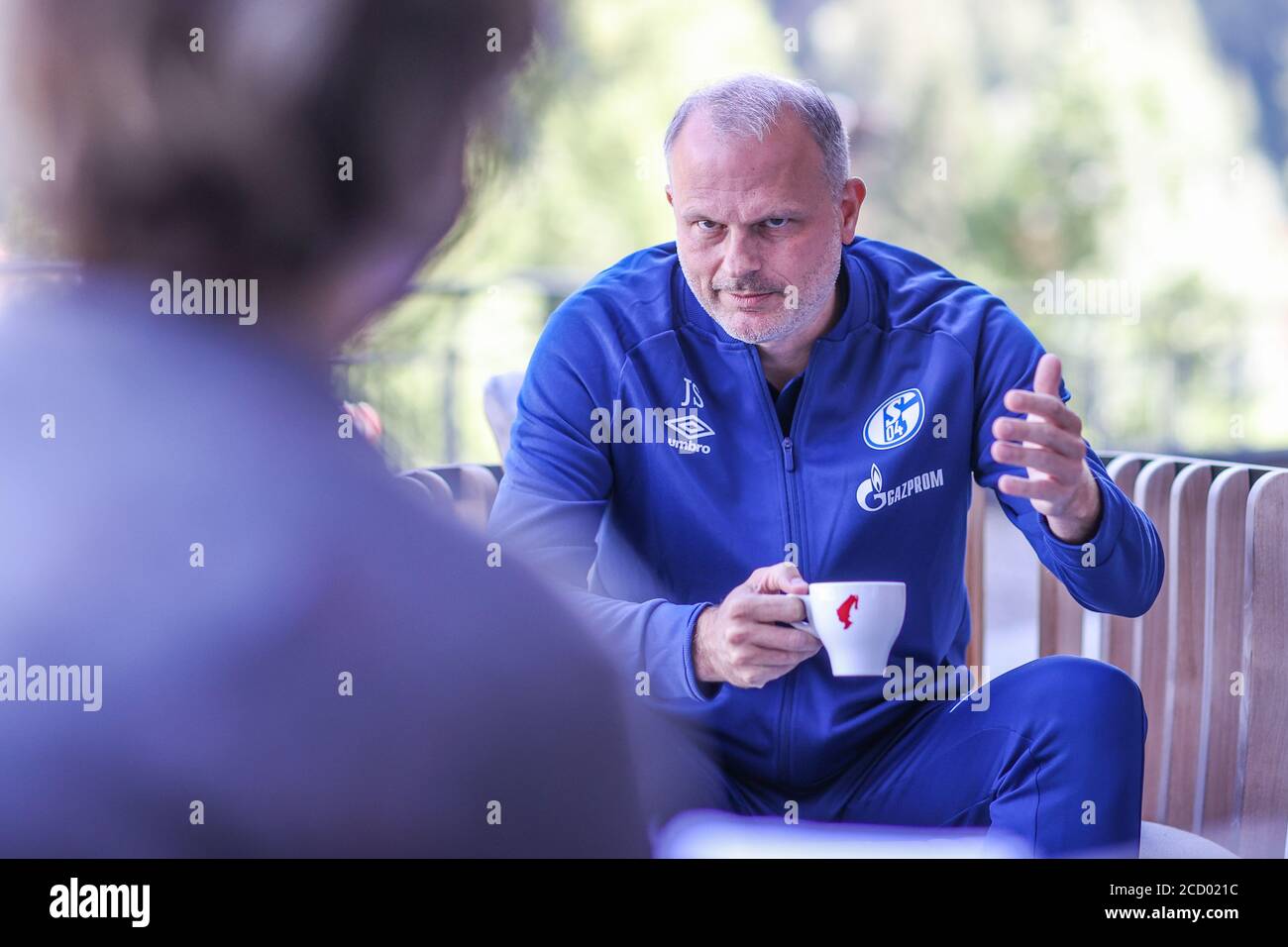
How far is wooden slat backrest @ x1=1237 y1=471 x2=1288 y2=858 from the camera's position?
46.8 inches

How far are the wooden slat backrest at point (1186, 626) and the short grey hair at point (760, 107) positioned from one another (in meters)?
0.52

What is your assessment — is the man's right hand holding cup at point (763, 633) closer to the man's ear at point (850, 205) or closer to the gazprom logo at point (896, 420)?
the gazprom logo at point (896, 420)

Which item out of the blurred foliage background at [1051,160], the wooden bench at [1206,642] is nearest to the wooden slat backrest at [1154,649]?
the wooden bench at [1206,642]

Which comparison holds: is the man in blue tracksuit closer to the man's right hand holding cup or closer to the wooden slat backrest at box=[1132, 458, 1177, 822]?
the man's right hand holding cup

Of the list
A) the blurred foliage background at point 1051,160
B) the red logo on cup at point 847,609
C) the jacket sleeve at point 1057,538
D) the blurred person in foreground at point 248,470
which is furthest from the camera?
the blurred foliage background at point 1051,160

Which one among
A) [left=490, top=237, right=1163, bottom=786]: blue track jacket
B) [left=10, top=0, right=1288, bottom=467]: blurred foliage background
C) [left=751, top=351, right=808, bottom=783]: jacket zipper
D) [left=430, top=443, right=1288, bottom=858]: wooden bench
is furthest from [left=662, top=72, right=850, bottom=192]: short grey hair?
[left=10, top=0, right=1288, bottom=467]: blurred foliage background

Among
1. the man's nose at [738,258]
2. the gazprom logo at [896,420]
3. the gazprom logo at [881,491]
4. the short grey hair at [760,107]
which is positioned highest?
the short grey hair at [760,107]

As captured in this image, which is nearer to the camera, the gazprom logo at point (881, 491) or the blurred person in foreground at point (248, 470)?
the blurred person in foreground at point (248, 470)

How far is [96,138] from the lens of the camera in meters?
0.35

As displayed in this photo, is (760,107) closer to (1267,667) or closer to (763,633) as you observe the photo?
(763,633)

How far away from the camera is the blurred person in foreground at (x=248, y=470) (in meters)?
0.35

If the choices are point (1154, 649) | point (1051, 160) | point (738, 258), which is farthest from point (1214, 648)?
point (1051, 160)

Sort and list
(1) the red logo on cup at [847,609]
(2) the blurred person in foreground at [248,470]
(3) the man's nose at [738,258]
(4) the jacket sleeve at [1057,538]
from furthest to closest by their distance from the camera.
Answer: (3) the man's nose at [738,258]
(4) the jacket sleeve at [1057,538]
(1) the red logo on cup at [847,609]
(2) the blurred person in foreground at [248,470]

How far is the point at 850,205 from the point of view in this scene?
51.4 inches
